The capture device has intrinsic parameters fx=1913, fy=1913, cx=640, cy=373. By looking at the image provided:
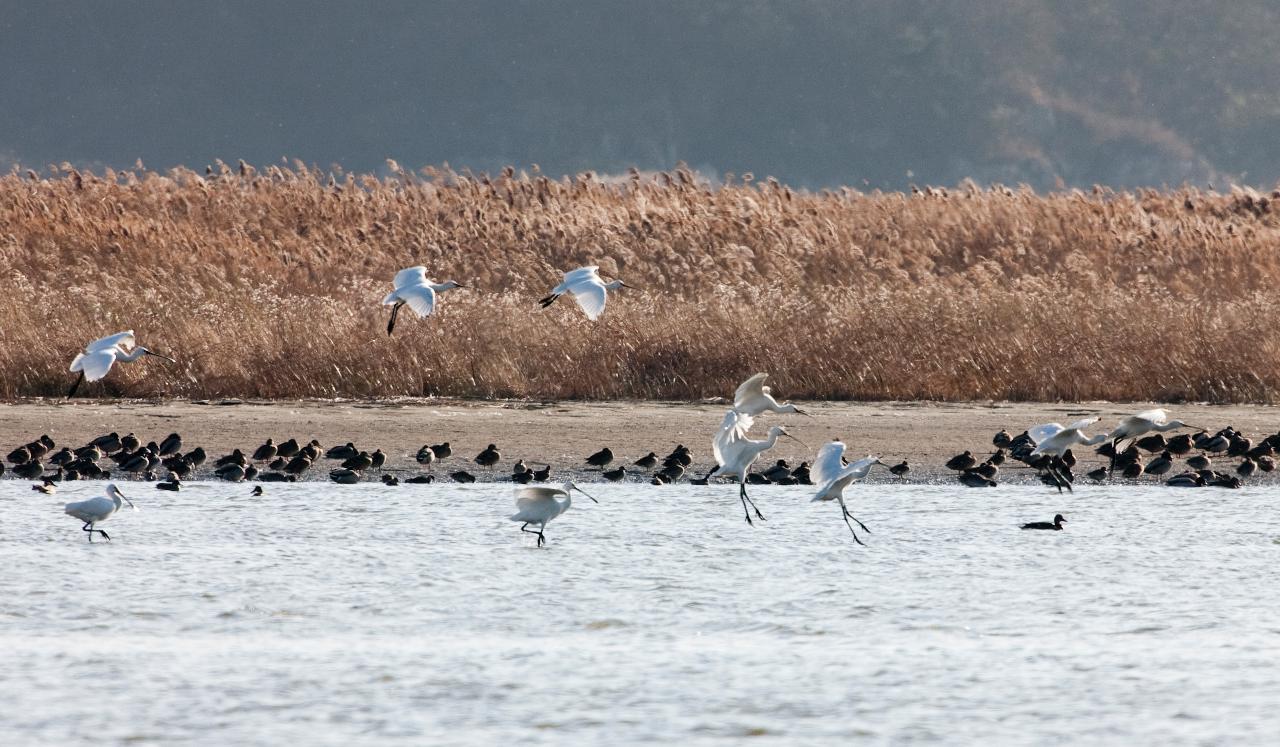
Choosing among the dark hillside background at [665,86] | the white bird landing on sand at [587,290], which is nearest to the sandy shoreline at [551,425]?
the white bird landing on sand at [587,290]

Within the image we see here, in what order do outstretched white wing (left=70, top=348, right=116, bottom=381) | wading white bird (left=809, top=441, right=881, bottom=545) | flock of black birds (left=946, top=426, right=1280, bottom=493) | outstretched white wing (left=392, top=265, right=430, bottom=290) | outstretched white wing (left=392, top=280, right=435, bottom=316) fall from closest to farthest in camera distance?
wading white bird (left=809, top=441, right=881, bottom=545) < outstretched white wing (left=70, top=348, right=116, bottom=381) < outstretched white wing (left=392, top=280, right=435, bottom=316) < outstretched white wing (left=392, top=265, right=430, bottom=290) < flock of black birds (left=946, top=426, right=1280, bottom=493)

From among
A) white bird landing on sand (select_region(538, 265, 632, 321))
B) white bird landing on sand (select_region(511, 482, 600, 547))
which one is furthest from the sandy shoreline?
white bird landing on sand (select_region(511, 482, 600, 547))

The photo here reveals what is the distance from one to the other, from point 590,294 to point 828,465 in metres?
2.11

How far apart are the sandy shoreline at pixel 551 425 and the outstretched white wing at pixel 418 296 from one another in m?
1.31

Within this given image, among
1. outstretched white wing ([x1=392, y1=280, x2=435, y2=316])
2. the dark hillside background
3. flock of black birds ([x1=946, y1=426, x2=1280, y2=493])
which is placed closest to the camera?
outstretched white wing ([x1=392, y1=280, x2=435, y2=316])

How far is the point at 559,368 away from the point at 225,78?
84869 millimetres

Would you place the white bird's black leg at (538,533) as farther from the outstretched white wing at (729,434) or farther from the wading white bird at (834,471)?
the wading white bird at (834,471)

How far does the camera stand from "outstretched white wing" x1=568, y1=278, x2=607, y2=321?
34.8 feet

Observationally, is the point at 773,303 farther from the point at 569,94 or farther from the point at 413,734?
the point at 569,94

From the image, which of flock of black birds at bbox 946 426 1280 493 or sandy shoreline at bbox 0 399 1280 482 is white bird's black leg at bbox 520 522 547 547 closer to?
sandy shoreline at bbox 0 399 1280 482

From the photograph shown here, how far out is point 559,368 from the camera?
15.6m

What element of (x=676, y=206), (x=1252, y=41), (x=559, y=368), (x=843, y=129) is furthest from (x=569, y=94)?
(x=559, y=368)

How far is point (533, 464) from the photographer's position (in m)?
12.3

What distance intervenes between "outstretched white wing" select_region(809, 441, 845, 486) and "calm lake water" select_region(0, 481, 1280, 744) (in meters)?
0.37
